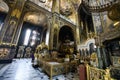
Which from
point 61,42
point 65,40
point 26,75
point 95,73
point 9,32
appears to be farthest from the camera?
point 65,40

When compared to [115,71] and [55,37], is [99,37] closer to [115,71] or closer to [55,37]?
[115,71]

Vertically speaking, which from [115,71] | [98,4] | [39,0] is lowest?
[115,71]

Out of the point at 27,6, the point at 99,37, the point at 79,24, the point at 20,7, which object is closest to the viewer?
the point at 99,37

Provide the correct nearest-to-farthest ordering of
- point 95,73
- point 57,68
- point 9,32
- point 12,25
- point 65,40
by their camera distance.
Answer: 1. point 95,73
2. point 57,68
3. point 9,32
4. point 12,25
5. point 65,40

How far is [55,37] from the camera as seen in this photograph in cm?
1080

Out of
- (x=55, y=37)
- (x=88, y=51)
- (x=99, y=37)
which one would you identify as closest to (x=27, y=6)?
(x=55, y=37)

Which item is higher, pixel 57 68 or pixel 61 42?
pixel 61 42

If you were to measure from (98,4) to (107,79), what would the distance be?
8455mm

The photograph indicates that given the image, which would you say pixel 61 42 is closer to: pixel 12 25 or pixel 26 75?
pixel 12 25

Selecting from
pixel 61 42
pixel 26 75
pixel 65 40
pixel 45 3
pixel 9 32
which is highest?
pixel 45 3

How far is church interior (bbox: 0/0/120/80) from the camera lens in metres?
4.23

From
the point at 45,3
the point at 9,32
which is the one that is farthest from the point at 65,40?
the point at 9,32

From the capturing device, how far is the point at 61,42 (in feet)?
47.5

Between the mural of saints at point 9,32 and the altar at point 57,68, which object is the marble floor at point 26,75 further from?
→ the mural of saints at point 9,32
